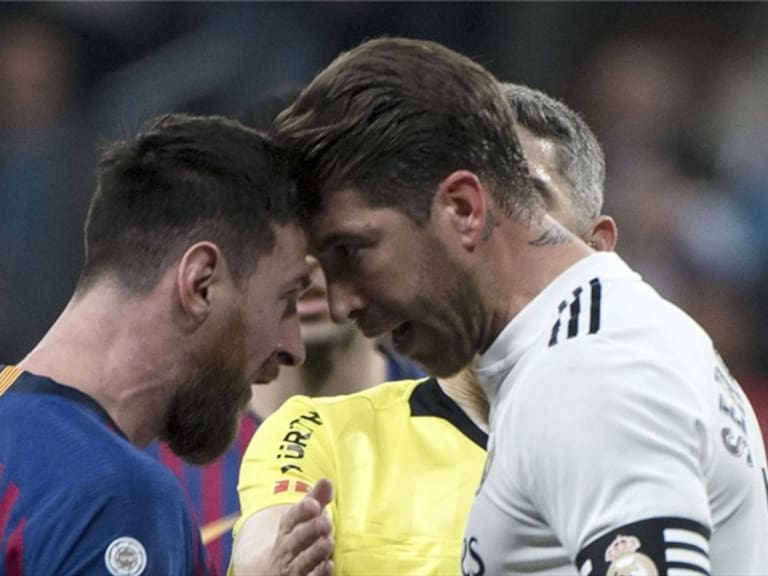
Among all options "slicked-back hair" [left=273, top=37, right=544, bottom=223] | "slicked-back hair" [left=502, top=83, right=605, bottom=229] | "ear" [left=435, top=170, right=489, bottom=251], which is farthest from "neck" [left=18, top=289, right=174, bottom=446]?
"slicked-back hair" [left=502, top=83, right=605, bottom=229]

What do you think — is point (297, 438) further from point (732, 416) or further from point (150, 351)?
point (732, 416)

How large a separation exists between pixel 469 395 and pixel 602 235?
0.40 meters

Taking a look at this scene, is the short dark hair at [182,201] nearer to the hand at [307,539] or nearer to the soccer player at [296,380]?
the hand at [307,539]

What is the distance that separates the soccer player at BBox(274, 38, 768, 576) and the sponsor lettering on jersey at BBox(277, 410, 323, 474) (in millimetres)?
511

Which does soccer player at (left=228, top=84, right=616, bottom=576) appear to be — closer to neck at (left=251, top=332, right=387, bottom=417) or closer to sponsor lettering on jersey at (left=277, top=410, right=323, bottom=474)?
sponsor lettering on jersey at (left=277, top=410, right=323, bottom=474)

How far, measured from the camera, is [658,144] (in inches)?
283

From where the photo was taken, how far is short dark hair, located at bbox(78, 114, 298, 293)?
2.44 meters

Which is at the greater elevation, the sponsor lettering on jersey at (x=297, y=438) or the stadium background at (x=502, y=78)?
the sponsor lettering on jersey at (x=297, y=438)

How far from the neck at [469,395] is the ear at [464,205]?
740mm

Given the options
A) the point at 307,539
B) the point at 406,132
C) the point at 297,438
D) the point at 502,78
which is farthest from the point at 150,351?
the point at 502,78

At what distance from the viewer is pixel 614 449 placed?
1969mm

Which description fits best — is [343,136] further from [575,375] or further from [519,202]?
[575,375]

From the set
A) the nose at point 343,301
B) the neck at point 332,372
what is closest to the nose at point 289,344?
the nose at point 343,301

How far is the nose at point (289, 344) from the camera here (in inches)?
103
